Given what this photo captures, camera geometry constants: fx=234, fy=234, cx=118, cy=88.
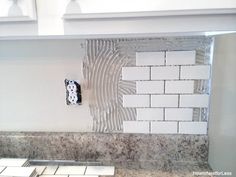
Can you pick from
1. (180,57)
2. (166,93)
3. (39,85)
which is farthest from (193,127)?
(39,85)

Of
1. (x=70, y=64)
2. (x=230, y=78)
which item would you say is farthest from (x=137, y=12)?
(x=70, y=64)

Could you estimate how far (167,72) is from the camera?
0.94 m

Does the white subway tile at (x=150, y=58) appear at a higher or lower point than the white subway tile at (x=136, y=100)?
higher

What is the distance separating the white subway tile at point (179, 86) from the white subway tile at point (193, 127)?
0.14m

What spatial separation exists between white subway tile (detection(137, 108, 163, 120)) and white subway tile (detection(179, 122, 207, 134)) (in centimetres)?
10

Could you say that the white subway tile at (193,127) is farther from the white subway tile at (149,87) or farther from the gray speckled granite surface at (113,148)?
the white subway tile at (149,87)

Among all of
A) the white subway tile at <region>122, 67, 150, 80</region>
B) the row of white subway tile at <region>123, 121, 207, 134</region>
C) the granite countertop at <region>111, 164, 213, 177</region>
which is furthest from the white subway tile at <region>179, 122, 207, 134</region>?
the white subway tile at <region>122, 67, 150, 80</region>

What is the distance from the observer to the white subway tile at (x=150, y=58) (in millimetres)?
937

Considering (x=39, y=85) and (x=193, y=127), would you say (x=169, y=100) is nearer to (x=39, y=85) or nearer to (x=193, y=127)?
(x=193, y=127)

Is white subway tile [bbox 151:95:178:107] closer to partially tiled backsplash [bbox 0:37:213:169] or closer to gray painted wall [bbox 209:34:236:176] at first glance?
partially tiled backsplash [bbox 0:37:213:169]

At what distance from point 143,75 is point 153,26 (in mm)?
378

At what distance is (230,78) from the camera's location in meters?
0.72

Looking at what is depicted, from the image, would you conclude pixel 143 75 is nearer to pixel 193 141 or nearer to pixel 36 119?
pixel 193 141

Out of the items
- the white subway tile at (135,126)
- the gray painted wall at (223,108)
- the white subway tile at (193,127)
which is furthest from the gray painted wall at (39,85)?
the gray painted wall at (223,108)
